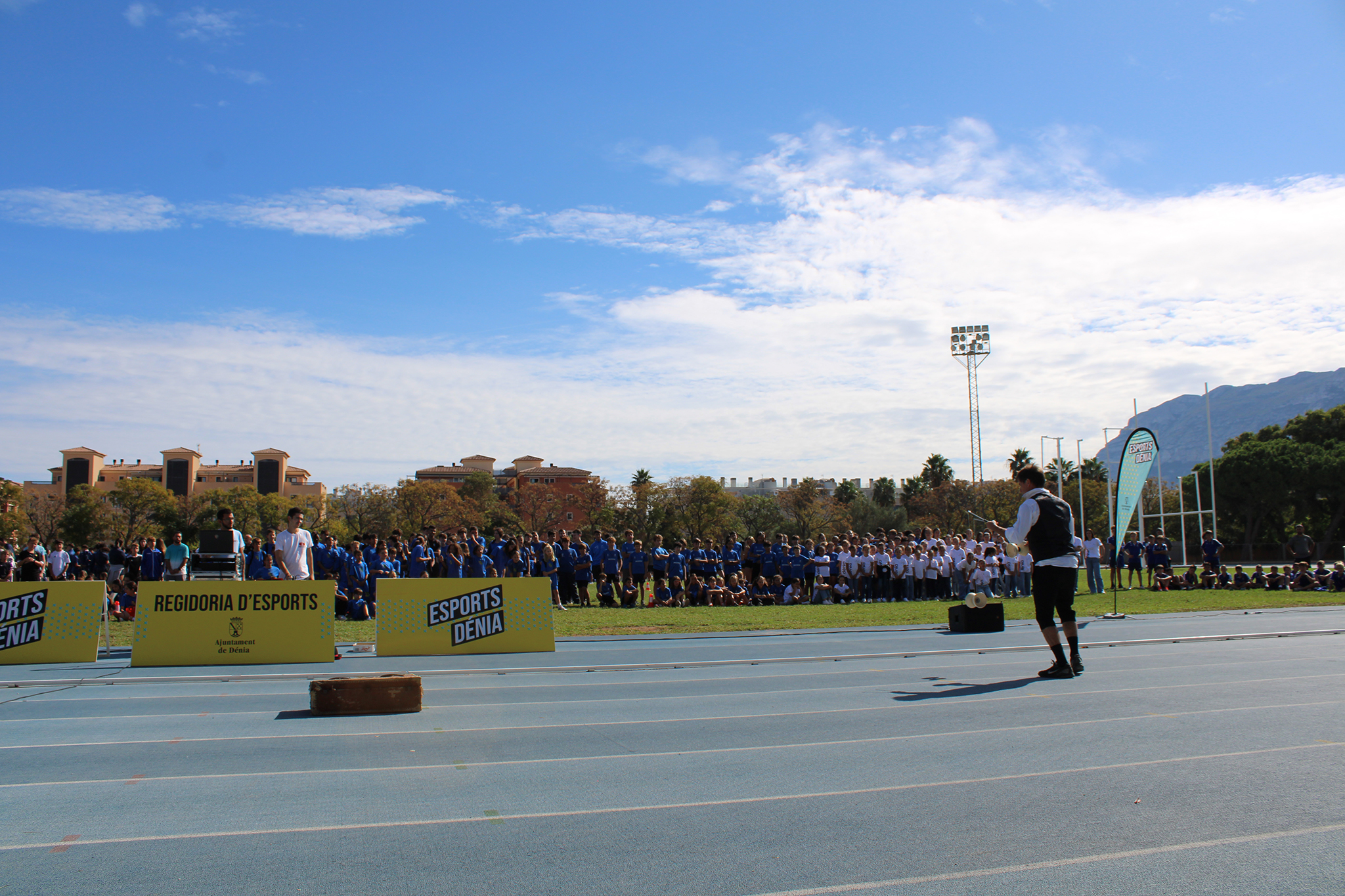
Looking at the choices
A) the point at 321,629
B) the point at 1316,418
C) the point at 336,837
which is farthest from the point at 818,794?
the point at 1316,418

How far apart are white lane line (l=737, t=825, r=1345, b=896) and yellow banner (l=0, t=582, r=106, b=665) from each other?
453 inches

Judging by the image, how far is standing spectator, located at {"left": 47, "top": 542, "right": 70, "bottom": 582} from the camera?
19.4 meters

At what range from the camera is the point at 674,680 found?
30.0 feet

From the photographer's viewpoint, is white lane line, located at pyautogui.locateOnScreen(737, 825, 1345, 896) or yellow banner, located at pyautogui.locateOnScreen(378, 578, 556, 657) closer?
white lane line, located at pyautogui.locateOnScreen(737, 825, 1345, 896)

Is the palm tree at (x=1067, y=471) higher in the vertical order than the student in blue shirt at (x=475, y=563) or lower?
higher

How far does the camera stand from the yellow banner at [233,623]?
36.3ft

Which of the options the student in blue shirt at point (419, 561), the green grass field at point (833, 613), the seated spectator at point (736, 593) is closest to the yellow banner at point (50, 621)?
the green grass field at point (833, 613)

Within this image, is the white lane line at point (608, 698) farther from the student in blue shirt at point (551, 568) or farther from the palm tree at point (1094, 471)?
the palm tree at point (1094, 471)

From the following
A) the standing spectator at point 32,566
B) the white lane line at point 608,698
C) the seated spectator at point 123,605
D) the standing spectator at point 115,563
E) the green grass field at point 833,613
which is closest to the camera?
the white lane line at point 608,698

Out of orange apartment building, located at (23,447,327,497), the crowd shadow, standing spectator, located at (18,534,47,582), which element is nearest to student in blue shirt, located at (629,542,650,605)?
standing spectator, located at (18,534,47,582)

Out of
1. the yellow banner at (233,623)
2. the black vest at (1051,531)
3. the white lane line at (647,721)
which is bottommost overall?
the white lane line at (647,721)

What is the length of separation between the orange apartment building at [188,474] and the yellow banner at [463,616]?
114 metres

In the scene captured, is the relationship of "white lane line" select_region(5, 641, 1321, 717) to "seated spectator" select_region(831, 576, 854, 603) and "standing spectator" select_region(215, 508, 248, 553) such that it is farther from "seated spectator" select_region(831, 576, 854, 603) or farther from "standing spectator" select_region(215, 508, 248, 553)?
"seated spectator" select_region(831, 576, 854, 603)

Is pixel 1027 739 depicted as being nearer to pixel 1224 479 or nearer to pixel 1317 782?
pixel 1317 782
